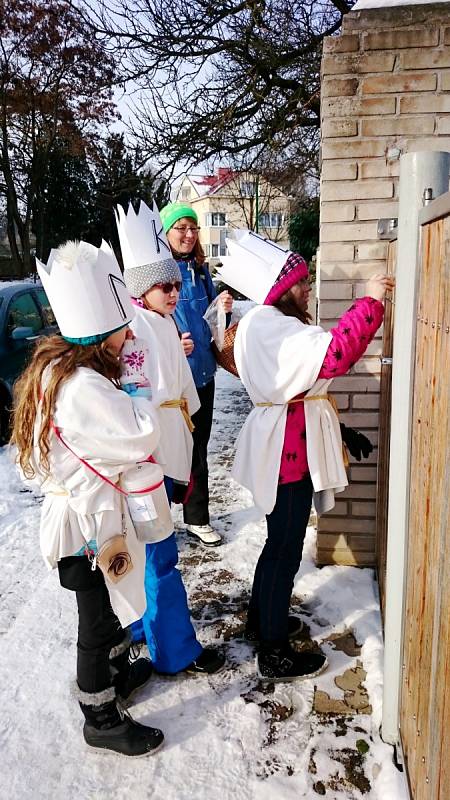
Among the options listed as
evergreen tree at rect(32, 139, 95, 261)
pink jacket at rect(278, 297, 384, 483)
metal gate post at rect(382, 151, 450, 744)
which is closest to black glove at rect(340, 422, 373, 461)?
pink jacket at rect(278, 297, 384, 483)

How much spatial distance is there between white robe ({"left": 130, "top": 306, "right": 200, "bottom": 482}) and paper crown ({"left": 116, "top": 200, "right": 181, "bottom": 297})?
13cm

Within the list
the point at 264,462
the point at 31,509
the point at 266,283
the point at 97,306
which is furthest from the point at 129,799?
the point at 31,509

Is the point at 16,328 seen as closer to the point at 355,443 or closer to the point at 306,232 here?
the point at 355,443

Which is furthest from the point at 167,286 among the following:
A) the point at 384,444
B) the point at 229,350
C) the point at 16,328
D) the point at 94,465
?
the point at 16,328

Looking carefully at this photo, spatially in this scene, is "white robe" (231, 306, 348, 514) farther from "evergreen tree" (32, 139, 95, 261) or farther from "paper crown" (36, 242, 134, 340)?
"evergreen tree" (32, 139, 95, 261)

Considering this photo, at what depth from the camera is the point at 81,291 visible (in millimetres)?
1958

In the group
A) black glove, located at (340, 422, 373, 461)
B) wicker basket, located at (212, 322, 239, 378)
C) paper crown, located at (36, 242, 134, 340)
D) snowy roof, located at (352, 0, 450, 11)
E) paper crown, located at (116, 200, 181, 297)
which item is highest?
snowy roof, located at (352, 0, 450, 11)

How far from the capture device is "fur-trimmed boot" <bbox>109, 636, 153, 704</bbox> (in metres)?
2.41

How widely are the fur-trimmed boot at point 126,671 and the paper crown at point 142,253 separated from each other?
148 cm

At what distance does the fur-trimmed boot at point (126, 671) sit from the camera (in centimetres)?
241

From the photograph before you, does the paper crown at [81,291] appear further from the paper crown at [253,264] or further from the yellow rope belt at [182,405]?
the yellow rope belt at [182,405]

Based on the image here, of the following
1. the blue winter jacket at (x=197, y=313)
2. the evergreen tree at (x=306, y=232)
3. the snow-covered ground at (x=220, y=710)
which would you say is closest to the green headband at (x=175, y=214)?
the blue winter jacket at (x=197, y=313)

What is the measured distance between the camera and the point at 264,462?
248 cm

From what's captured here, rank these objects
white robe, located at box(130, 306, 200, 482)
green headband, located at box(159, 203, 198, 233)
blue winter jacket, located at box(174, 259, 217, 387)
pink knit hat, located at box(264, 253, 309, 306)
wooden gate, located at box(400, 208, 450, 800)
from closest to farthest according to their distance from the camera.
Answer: wooden gate, located at box(400, 208, 450, 800) → pink knit hat, located at box(264, 253, 309, 306) → white robe, located at box(130, 306, 200, 482) → green headband, located at box(159, 203, 198, 233) → blue winter jacket, located at box(174, 259, 217, 387)
